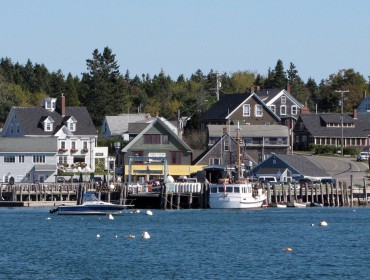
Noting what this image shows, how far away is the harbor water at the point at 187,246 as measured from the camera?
62219mm

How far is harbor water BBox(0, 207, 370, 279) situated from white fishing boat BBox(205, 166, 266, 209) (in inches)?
111

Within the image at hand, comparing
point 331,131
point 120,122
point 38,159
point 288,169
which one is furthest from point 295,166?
point 120,122

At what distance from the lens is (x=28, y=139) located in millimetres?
140000

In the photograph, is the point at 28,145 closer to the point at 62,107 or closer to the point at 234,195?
the point at 62,107

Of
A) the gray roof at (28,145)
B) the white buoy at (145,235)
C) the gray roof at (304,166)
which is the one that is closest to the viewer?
the white buoy at (145,235)

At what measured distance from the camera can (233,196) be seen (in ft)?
362

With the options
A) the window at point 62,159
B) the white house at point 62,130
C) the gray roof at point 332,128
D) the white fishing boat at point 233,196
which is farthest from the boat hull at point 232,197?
the gray roof at point 332,128

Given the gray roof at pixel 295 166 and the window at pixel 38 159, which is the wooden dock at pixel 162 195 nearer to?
the gray roof at pixel 295 166

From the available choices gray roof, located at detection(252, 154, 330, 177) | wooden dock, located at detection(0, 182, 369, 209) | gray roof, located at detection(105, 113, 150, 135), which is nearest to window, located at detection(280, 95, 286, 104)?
gray roof, located at detection(105, 113, 150, 135)

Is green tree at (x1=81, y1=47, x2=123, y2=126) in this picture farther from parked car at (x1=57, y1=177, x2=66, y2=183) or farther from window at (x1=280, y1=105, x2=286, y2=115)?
parked car at (x1=57, y1=177, x2=66, y2=183)

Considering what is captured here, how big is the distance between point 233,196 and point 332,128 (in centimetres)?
6469

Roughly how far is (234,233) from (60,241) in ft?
43.7

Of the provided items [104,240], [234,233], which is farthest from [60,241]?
[234,233]

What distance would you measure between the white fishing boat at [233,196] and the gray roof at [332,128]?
60.5 m
